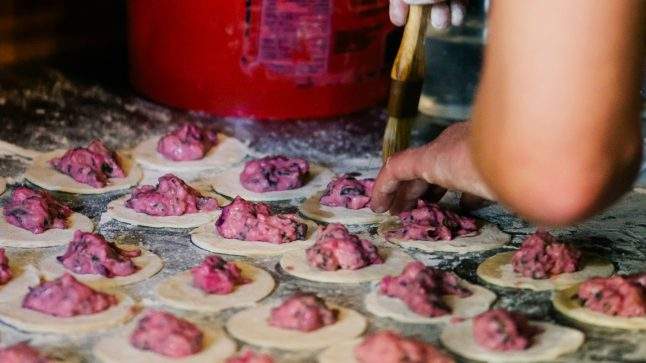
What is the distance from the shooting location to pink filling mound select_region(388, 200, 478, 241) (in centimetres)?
245

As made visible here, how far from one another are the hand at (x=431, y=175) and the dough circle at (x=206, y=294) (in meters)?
0.35

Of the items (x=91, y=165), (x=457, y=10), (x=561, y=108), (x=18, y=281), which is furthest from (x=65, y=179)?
(x=561, y=108)

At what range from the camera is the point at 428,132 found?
3.28m

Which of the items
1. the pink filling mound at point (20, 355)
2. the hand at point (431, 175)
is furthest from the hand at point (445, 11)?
the pink filling mound at point (20, 355)

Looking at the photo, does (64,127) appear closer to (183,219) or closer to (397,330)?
(183,219)

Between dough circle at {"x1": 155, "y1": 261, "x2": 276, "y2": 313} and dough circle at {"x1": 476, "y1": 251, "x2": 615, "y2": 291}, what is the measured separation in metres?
0.46

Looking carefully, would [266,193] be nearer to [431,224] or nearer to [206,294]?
[431,224]

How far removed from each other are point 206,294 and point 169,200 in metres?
0.47

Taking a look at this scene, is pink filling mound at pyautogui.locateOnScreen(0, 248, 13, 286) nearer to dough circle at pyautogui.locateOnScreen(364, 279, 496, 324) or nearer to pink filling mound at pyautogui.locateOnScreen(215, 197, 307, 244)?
pink filling mound at pyautogui.locateOnScreen(215, 197, 307, 244)

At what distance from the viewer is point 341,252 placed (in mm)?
2305

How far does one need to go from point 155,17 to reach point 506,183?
1.80 metres

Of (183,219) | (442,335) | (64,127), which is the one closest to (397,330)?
(442,335)

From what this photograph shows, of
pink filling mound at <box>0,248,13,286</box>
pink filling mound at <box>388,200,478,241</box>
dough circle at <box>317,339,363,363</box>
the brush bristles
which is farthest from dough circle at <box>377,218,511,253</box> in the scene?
pink filling mound at <box>0,248,13,286</box>

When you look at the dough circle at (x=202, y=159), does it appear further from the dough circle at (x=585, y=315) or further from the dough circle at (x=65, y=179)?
the dough circle at (x=585, y=315)
